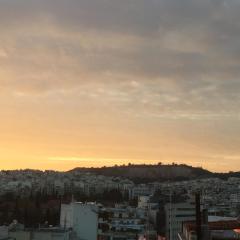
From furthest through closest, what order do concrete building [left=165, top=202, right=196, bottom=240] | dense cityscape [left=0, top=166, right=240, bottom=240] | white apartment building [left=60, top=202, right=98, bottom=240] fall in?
concrete building [left=165, top=202, right=196, bottom=240] → white apartment building [left=60, top=202, right=98, bottom=240] → dense cityscape [left=0, top=166, right=240, bottom=240]

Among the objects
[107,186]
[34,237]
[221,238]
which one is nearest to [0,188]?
[107,186]

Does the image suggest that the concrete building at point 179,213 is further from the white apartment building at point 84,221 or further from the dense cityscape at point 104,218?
the white apartment building at point 84,221

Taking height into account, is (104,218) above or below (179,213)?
below

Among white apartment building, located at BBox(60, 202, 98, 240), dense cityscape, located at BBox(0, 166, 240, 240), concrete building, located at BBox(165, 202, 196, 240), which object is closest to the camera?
dense cityscape, located at BBox(0, 166, 240, 240)

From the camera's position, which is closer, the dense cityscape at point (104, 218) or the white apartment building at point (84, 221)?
the dense cityscape at point (104, 218)

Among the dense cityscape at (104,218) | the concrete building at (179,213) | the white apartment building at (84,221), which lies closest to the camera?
the dense cityscape at (104,218)

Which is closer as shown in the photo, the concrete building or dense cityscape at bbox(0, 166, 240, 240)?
dense cityscape at bbox(0, 166, 240, 240)

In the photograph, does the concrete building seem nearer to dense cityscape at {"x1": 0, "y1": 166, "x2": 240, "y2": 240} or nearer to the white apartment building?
dense cityscape at {"x1": 0, "y1": 166, "x2": 240, "y2": 240}

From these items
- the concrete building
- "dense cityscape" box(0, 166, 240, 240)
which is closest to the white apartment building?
"dense cityscape" box(0, 166, 240, 240)

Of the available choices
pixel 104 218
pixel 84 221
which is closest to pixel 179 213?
pixel 104 218

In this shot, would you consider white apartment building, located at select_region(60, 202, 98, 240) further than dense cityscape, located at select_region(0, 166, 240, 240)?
Yes

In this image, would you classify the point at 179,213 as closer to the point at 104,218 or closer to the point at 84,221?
the point at 104,218

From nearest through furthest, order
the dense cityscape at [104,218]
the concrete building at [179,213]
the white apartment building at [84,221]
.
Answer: the dense cityscape at [104,218] → the white apartment building at [84,221] → the concrete building at [179,213]

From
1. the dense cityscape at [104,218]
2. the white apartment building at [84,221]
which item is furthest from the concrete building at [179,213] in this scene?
the white apartment building at [84,221]
